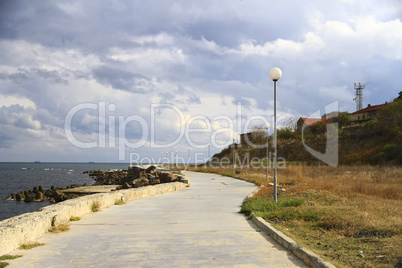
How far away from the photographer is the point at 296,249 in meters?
6.96

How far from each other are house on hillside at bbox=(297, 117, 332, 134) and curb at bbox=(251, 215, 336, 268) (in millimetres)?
94437

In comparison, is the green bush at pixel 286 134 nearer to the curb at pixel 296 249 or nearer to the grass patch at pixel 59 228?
the curb at pixel 296 249

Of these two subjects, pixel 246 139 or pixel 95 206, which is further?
pixel 246 139

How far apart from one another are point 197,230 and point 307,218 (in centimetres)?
332

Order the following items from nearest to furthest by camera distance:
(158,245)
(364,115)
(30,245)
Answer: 1. (30,245)
2. (158,245)
3. (364,115)

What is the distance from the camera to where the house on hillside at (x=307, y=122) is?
329 ft

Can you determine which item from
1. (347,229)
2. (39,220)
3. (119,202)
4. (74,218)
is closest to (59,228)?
(39,220)

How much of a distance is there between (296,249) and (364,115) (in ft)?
313

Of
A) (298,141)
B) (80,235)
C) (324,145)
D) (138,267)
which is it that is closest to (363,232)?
(138,267)

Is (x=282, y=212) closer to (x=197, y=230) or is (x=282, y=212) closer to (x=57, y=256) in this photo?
(x=197, y=230)

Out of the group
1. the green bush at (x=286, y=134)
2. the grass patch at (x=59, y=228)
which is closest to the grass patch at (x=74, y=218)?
the grass patch at (x=59, y=228)

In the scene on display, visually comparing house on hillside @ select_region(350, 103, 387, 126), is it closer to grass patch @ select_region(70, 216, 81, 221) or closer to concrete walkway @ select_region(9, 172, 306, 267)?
concrete walkway @ select_region(9, 172, 306, 267)

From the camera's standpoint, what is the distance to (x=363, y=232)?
873 centimetres

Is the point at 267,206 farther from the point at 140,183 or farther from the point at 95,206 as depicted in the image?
the point at 140,183
